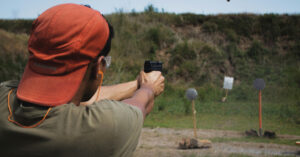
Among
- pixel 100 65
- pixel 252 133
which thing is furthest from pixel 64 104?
pixel 252 133

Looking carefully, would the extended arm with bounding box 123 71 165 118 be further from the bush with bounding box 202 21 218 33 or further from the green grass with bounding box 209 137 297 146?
the bush with bounding box 202 21 218 33

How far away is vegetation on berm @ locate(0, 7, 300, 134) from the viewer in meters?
11.3

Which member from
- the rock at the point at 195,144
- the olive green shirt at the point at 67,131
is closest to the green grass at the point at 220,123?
the rock at the point at 195,144

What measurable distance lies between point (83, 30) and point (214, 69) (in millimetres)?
15052

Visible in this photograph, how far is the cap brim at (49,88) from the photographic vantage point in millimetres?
888

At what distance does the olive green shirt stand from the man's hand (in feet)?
1.19

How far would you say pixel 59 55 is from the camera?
0.90m

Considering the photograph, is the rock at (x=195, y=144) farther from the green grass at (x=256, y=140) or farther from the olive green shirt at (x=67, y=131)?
the olive green shirt at (x=67, y=131)

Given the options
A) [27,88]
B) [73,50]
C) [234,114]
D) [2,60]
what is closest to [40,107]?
[27,88]

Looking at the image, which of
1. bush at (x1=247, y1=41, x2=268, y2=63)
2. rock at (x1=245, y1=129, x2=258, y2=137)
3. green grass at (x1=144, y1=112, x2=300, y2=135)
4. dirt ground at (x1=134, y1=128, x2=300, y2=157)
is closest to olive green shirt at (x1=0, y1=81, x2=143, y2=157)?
dirt ground at (x1=134, y1=128, x2=300, y2=157)

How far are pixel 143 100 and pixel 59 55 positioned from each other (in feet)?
1.07

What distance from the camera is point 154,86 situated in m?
1.27

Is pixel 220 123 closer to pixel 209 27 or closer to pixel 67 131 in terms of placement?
pixel 67 131

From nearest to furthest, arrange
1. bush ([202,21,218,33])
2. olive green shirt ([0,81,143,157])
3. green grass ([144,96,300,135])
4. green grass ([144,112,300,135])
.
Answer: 1. olive green shirt ([0,81,143,157])
2. green grass ([144,112,300,135])
3. green grass ([144,96,300,135])
4. bush ([202,21,218,33])
